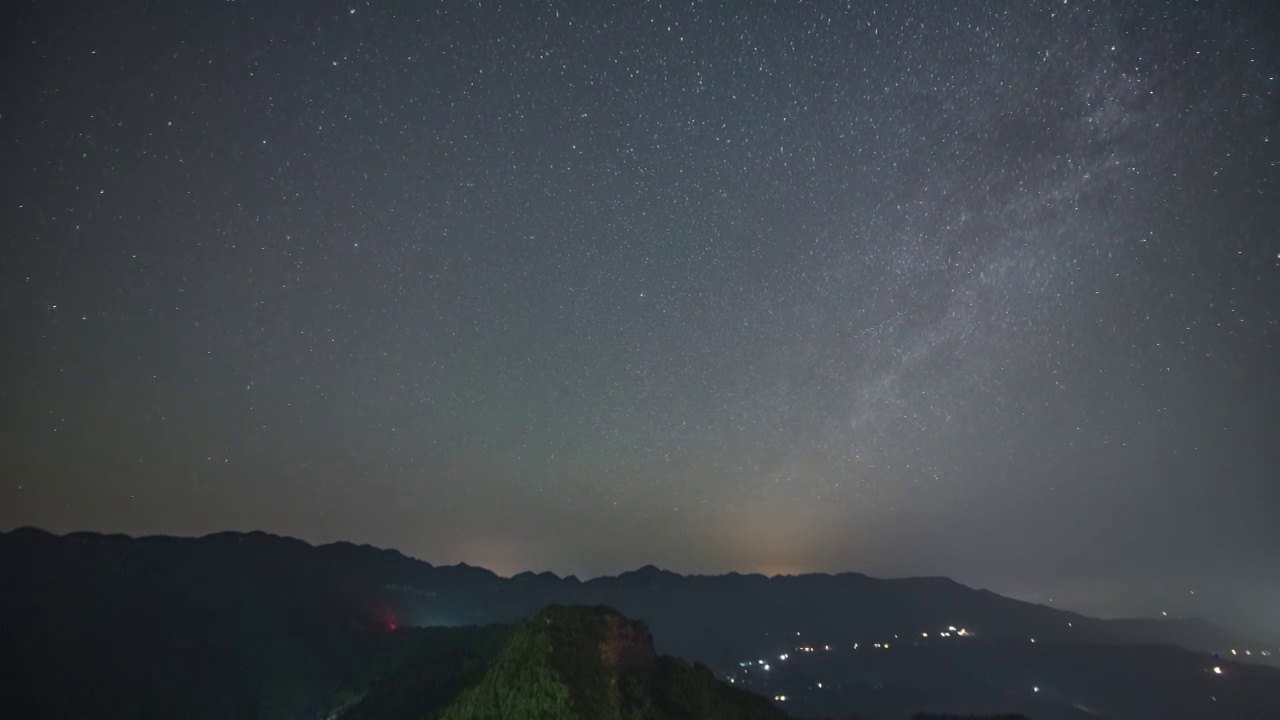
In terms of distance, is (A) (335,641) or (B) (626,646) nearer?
(B) (626,646)

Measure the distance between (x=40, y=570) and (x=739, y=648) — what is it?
140926 millimetres

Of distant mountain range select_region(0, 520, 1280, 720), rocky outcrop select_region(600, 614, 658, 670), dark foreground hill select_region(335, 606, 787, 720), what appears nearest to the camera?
dark foreground hill select_region(335, 606, 787, 720)

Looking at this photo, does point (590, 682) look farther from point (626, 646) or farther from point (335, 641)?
point (335, 641)

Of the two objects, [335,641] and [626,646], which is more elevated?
[626,646]

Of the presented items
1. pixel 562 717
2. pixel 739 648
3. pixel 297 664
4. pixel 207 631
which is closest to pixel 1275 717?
pixel 739 648

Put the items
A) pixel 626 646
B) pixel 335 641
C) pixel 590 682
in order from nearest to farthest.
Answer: pixel 590 682, pixel 626 646, pixel 335 641

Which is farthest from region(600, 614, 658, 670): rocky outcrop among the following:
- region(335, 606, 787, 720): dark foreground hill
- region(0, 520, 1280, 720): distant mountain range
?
region(0, 520, 1280, 720): distant mountain range

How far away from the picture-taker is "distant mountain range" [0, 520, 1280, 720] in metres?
58.5

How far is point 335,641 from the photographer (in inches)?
2817

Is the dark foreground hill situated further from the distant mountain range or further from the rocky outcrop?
the distant mountain range

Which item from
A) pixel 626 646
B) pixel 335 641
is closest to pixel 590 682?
pixel 626 646

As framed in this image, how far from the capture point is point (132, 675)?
63.6m

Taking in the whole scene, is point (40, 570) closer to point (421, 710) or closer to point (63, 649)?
point (63, 649)

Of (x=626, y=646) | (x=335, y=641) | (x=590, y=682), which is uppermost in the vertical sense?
(x=626, y=646)
